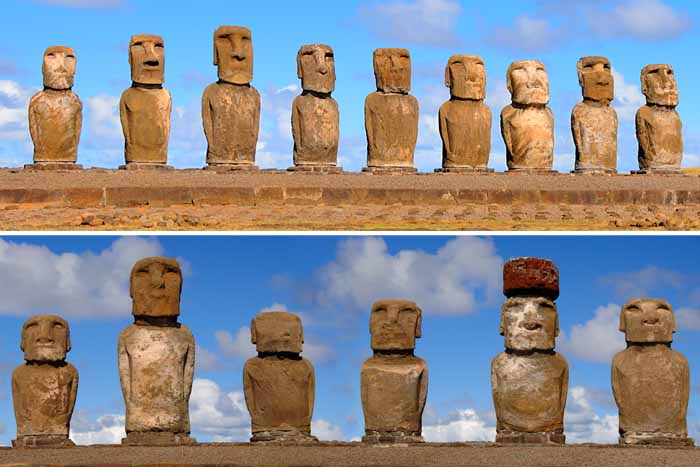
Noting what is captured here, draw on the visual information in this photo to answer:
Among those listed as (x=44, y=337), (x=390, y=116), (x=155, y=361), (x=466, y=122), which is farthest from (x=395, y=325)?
(x=466, y=122)

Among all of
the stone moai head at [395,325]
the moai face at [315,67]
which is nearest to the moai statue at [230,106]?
the moai face at [315,67]

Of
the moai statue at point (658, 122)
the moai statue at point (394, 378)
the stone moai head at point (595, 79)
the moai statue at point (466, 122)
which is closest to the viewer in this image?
the moai statue at point (394, 378)

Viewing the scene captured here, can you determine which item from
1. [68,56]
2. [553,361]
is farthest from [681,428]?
[68,56]

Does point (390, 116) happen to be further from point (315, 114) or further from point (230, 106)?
point (230, 106)

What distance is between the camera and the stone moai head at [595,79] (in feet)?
94.6

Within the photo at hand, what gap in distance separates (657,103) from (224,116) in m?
8.84

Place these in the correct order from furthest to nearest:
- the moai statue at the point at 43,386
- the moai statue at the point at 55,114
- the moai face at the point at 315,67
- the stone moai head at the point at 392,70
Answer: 1. the stone moai head at the point at 392,70
2. the moai face at the point at 315,67
3. the moai statue at the point at 55,114
4. the moai statue at the point at 43,386

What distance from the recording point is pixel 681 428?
1881 centimetres

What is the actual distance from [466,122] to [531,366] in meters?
10.1

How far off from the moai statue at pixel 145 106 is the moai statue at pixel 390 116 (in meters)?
3.90

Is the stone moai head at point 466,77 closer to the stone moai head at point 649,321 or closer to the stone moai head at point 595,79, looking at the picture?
the stone moai head at point 595,79

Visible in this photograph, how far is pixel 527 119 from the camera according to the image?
28.4 metres

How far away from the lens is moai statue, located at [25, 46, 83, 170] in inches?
1074

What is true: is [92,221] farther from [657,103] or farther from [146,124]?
[657,103]
